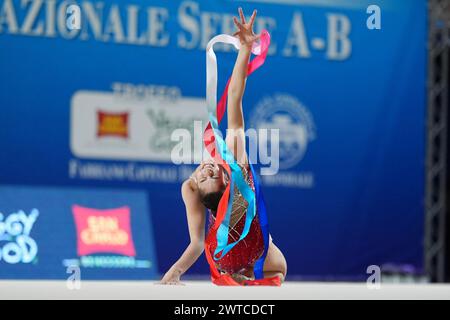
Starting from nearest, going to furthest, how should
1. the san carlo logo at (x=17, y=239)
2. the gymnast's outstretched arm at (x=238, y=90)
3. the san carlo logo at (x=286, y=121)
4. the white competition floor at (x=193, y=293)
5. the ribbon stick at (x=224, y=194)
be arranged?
the white competition floor at (x=193, y=293)
the ribbon stick at (x=224, y=194)
the gymnast's outstretched arm at (x=238, y=90)
the san carlo logo at (x=17, y=239)
the san carlo logo at (x=286, y=121)

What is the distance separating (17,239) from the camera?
4172 millimetres

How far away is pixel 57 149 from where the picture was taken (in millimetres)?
4387

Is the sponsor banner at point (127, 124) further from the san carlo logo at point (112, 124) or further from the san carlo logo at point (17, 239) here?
the san carlo logo at point (17, 239)

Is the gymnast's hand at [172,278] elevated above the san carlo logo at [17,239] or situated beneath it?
elevated above

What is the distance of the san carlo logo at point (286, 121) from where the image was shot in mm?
4628

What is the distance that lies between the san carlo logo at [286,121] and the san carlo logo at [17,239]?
127cm

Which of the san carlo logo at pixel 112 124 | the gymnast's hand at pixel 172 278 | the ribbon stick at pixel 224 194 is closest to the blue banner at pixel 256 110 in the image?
the san carlo logo at pixel 112 124

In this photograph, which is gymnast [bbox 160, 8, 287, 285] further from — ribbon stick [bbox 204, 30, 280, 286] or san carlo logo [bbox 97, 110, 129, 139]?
san carlo logo [bbox 97, 110, 129, 139]

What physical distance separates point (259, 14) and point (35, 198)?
1.46 m

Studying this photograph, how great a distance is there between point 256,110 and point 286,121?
0.57ft

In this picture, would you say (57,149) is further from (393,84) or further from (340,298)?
(340,298)

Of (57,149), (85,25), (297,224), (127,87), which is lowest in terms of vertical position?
(297,224)

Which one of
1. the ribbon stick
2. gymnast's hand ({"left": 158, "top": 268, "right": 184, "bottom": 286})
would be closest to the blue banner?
the ribbon stick
